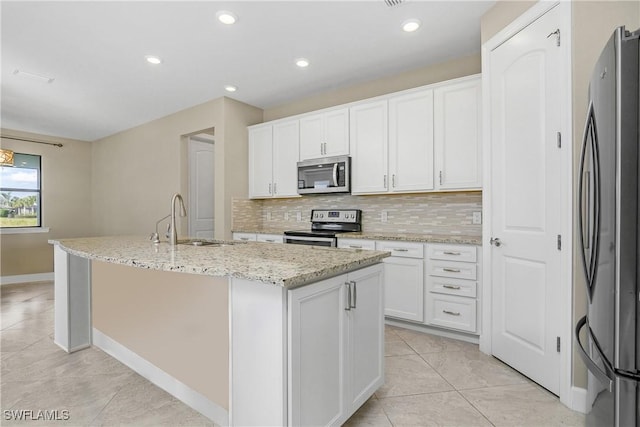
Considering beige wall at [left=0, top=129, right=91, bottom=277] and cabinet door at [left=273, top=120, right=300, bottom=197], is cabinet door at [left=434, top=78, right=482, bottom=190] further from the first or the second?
beige wall at [left=0, top=129, right=91, bottom=277]

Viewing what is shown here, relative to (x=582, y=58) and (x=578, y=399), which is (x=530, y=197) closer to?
(x=582, y=58)

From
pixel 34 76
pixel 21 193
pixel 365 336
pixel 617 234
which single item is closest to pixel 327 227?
pixel 365 336

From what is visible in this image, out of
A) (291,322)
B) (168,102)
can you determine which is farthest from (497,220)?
(168,102)

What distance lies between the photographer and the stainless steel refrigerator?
110 centimetres

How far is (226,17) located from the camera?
2.46m

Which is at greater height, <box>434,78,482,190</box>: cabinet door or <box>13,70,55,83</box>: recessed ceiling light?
<box>13,70,55,83</box>: recessed ceiling light

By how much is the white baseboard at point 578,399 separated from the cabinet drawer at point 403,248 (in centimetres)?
138

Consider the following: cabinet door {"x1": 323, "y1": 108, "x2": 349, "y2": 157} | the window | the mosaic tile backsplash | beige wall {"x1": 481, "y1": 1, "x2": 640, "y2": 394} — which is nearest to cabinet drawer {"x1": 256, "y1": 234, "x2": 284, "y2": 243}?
the mosaic tile backsplash

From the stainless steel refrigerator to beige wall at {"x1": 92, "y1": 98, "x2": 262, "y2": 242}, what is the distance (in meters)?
3.82

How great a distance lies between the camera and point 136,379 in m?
2.11

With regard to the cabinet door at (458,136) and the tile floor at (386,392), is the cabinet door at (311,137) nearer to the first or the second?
the cabinet door at (458,136)

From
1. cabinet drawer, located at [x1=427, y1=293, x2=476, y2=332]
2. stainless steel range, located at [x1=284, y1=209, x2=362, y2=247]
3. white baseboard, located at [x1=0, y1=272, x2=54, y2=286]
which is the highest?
stainless steel range, located at [x1=284, y1=209, x2=362, y2=247]

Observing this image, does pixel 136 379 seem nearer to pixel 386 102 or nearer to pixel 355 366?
pixel 355 366

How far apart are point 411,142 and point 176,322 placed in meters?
2.63
